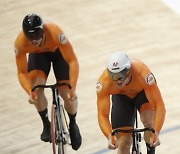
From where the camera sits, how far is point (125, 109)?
4602 millimetres

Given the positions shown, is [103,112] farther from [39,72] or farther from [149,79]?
[39,72]

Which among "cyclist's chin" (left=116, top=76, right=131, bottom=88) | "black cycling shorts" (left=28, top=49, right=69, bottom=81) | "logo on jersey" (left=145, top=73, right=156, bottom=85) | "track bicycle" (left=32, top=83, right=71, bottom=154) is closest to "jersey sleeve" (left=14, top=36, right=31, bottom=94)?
"black cycling shorts" (left=28, top=49, right=69, bottom=81)

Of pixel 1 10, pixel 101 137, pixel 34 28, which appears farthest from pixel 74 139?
pixel 1 10

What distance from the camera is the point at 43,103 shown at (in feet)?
17.0

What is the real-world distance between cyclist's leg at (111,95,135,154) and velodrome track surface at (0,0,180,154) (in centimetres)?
93

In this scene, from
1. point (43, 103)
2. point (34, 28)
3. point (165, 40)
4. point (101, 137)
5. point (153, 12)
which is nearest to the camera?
point (34, 28)

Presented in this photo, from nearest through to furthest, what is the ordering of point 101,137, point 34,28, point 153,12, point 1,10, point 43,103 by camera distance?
point 34,28
point 43,103
point 101,137
point 153,12
point 1,10

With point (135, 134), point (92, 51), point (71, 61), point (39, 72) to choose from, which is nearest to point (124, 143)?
point (135, 134)

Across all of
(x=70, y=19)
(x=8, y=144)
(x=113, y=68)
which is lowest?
(x=8, y=144)

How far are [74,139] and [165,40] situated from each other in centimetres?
206

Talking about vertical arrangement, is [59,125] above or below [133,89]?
below

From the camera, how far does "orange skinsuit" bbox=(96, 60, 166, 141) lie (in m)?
4.37

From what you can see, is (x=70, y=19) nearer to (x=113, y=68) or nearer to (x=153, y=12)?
(x=153, y=12)

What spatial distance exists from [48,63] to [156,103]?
1.13 meters
